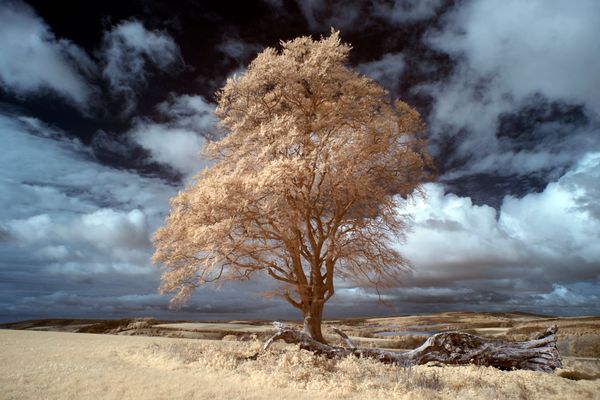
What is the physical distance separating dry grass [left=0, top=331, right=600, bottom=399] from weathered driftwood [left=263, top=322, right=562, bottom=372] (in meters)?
0.73

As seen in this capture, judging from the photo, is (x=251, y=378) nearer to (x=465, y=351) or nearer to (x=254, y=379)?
(x=254, y=379)

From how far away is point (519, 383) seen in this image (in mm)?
11859

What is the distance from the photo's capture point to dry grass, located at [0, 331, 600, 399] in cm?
980

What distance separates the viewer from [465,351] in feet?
50.4

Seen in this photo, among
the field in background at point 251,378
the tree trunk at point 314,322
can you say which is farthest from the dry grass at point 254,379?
the tree trunk at point 314,322

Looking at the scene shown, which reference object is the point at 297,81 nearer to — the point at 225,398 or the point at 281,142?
the point at 281,142

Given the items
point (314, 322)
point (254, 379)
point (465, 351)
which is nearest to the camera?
point (254, 379)

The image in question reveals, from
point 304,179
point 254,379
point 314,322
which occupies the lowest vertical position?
point 254,379

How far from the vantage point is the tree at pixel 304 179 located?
17.7 meters

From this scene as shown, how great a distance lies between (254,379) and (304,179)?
9.32m

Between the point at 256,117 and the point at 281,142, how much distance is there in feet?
9.29

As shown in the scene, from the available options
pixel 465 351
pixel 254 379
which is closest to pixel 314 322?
pixel 465 351

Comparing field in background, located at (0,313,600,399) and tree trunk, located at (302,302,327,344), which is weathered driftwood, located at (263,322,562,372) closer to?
field in background, located at (0,313,600,399)

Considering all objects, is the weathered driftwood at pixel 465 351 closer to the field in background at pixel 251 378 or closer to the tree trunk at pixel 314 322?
the field in background at pixel 251 378
